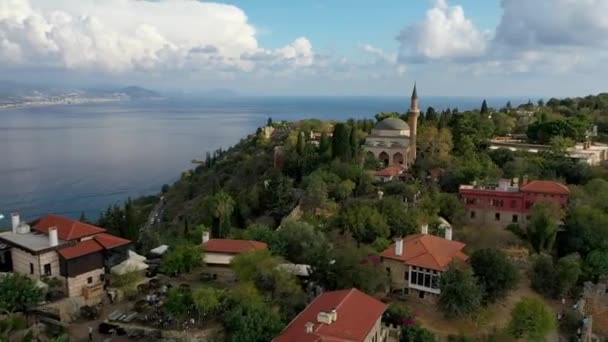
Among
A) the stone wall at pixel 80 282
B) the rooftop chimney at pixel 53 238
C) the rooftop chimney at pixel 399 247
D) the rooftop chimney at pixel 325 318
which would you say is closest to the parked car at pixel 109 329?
the stone wall at pixel 80 282

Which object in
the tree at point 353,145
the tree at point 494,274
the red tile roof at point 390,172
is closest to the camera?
the tree at point 494,274

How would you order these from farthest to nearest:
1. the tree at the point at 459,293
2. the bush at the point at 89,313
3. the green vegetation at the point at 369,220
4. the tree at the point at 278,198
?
the tree at the point at 278,198 < the bush at the point at 89,313 < the green vegetation at the point at 369,220 < the tree at the point at 459,293

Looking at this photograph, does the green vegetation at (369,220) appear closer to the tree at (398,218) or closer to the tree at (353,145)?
the tree at (398,218)

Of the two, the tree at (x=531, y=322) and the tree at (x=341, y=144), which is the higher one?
the tree at (x=341, y=144)

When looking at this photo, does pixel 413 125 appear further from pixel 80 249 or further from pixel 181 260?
pixel 80 249

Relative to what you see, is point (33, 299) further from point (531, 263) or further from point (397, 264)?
point (531, 263)

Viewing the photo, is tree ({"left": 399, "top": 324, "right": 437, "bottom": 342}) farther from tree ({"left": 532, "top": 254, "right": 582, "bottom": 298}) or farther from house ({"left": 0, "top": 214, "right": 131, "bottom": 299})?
house ({"left": 0, "top": 214, "right": 131, "bottom": 299})
